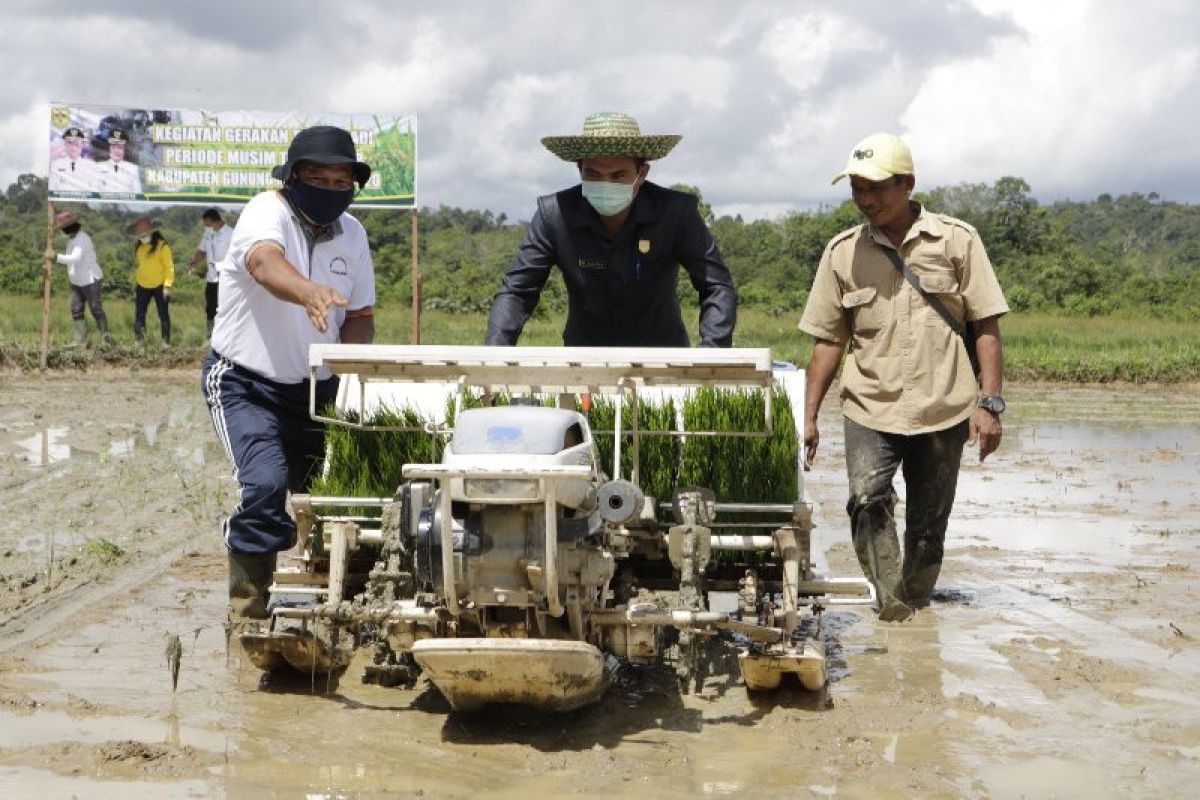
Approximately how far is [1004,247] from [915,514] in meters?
40.8

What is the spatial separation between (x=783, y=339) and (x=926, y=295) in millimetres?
19072

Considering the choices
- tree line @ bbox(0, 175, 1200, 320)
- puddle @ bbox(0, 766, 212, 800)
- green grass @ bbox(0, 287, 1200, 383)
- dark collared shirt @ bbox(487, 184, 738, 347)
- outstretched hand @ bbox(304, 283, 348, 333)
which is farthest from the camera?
tree line @ bbox(0, 175, 1200, 320)

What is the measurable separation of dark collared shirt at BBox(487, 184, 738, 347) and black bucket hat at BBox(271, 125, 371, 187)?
3.03 feet

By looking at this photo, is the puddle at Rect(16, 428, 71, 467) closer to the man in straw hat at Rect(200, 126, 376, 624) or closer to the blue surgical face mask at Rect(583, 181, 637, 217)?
the man in straw hat at Rect(200, 126, 376, 624)

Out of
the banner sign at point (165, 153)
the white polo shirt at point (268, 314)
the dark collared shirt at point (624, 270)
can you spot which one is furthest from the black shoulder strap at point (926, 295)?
the banner sign at point (165, 153)

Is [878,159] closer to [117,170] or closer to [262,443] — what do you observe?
[262,443]

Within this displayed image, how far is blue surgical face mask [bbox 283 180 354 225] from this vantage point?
557 centimetres

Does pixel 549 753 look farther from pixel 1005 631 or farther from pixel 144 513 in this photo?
pixel 144 513

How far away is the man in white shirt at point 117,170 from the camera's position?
15.9 meters

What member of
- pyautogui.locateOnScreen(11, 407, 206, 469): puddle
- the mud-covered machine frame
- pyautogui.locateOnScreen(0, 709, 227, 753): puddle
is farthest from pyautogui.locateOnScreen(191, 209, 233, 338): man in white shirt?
pyautogui.locateOnScreen(0, 709, 227, 753): puddle

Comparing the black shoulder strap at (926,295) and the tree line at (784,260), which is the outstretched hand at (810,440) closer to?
the black shoulder strap at (926,295)

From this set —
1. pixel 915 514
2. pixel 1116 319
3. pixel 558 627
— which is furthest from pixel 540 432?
pixel 1116 319

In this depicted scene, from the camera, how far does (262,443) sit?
543cm

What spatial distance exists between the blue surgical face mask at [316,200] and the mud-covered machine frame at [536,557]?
713 millimetres
